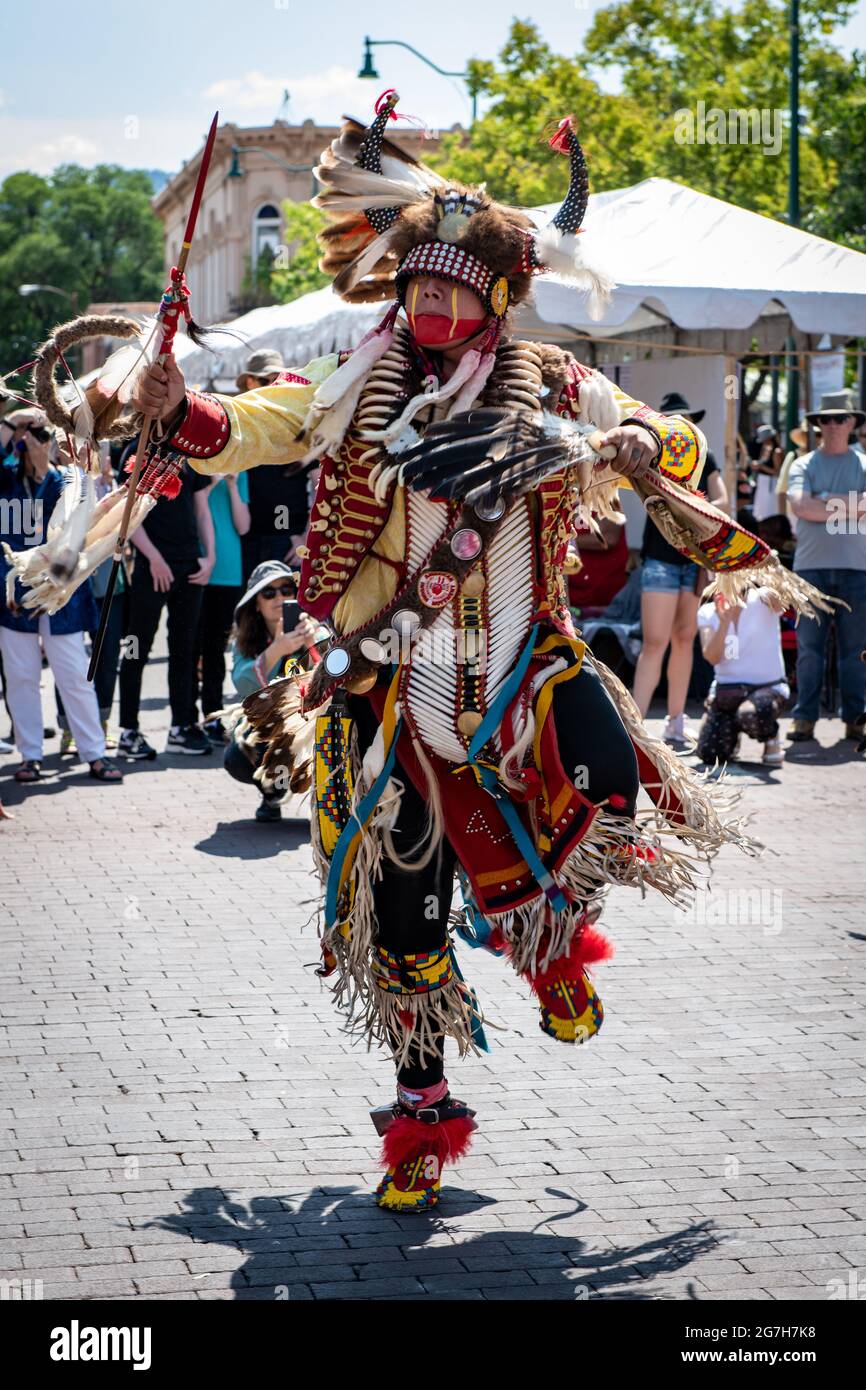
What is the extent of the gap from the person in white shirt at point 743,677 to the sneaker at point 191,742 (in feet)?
9.91

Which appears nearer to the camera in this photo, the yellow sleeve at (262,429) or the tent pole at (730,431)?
the yellow sleeve at (262,429)

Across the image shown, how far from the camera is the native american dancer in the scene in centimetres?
392

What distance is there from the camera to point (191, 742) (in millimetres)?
10359

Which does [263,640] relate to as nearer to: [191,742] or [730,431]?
[191,742]

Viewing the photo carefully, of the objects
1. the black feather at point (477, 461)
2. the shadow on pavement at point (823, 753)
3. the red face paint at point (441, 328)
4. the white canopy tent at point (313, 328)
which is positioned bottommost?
the shadow on pavement at point (823, 753)

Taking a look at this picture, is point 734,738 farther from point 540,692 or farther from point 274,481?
point 540,692

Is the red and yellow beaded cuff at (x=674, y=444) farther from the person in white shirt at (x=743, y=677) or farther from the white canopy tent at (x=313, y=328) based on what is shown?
the white canopy tent at (x=313, y=328)

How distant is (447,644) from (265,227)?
203 ft

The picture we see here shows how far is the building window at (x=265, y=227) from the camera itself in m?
62.3

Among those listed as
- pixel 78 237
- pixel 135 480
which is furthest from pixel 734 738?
pixel 78 237

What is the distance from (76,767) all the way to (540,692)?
20.9 feet

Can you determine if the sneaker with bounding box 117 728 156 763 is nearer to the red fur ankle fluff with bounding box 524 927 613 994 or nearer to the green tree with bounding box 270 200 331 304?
the red fur ankle fluff with bounding box 524 927 613 994
